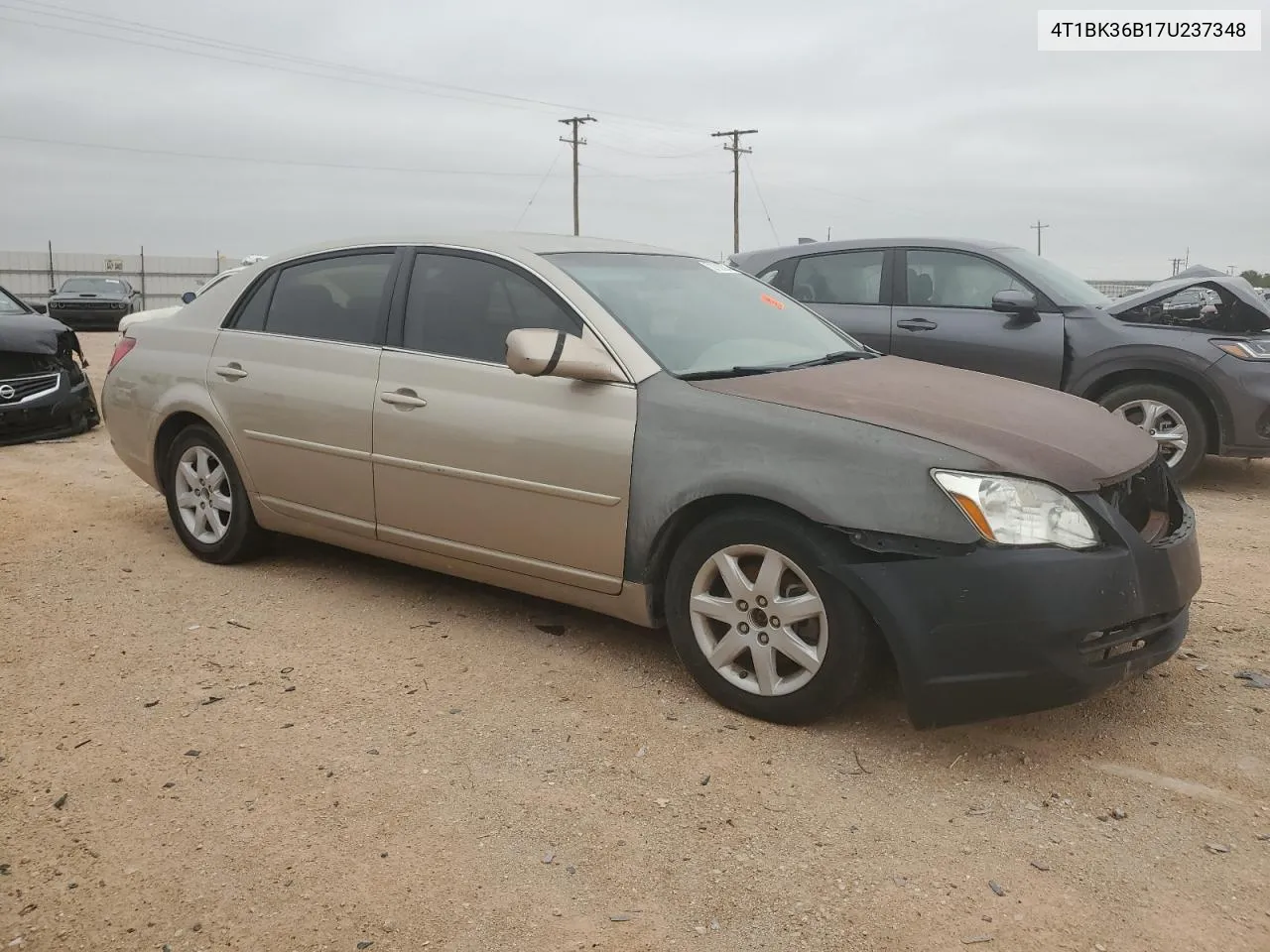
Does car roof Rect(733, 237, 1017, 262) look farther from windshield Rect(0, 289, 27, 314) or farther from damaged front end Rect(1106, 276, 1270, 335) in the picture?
windshield Rect(0, 289, 27, 314)

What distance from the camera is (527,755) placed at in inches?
134

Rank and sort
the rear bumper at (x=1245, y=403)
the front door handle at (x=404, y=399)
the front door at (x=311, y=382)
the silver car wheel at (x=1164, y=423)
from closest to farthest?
the front door handle at (x=404, y=399), the front door at (x=311, y=382), the rear bumper at (x=1245, y=403), the silver car wheel at (x=1164, y=423)

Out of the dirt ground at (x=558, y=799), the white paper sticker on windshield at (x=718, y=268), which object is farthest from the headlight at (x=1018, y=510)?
the white paper sticker on windshield at (x=718, y=268)

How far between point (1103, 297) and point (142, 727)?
23.4 ft

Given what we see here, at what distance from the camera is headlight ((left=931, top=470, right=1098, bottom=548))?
10.4ft

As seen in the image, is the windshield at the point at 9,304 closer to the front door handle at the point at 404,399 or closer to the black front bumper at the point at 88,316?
the front door handle at the point at 404,399

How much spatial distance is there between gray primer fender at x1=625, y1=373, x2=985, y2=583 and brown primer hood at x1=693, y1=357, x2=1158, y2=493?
72 millimetres

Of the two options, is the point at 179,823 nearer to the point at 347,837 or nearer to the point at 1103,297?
the point at 347,837

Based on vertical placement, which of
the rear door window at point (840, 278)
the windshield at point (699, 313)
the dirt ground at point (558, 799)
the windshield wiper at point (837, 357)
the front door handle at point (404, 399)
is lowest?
the dirt ground at point (558, 799)

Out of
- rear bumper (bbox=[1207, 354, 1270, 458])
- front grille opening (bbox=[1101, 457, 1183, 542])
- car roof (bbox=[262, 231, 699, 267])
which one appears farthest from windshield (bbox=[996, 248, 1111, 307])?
front grille opening (bbox=[1101, 457, 1183, 542])

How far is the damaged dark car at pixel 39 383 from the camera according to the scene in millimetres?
8875

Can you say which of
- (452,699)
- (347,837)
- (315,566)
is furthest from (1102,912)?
(315,566)

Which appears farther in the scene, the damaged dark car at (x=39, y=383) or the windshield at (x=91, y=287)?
the windshield at (x=91, y=287)

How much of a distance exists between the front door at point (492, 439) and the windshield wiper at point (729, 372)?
9.2 inches
